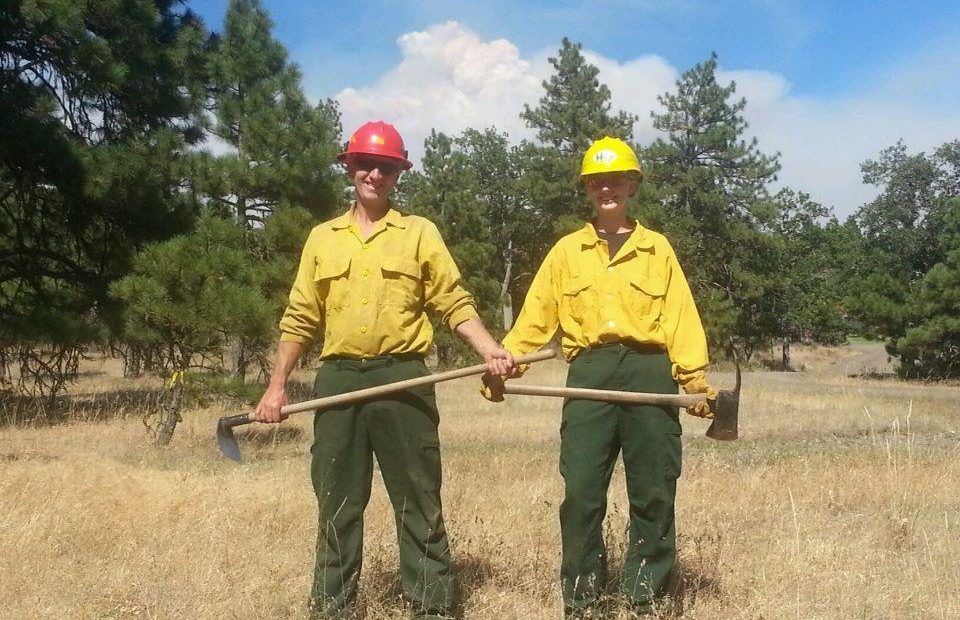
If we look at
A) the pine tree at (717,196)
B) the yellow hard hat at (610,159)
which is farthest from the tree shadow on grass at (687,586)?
the pine tree at (717,196)

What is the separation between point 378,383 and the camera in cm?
296

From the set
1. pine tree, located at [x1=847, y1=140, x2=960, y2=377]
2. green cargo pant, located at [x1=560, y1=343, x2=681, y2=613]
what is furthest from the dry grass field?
pine tree, located at [x1=847, y1=140, x2=960, y2=377]

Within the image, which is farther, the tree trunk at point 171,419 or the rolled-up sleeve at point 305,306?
the tree trunk at point 171,419

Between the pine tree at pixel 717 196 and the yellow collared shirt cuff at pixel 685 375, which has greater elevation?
the pine tree at pixel 717 196

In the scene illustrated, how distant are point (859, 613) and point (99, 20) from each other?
9.93m

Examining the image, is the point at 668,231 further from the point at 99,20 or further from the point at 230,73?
the point at 99,20

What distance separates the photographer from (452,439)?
9359 millimetres

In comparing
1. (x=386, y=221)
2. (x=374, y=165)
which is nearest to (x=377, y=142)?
(x=374, y=165)

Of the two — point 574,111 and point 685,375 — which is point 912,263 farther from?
point 685,375

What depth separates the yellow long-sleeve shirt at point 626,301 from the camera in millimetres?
3047

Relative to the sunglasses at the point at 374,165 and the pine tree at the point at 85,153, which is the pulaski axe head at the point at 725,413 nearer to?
the sunglasses at the point at 374,165

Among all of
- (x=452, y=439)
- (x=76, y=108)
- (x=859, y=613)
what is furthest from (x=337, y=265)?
(x=76, y=108)

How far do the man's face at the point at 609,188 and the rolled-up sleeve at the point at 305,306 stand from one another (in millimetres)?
1128

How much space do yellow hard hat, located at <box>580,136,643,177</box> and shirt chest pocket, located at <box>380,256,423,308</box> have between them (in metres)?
0.77
